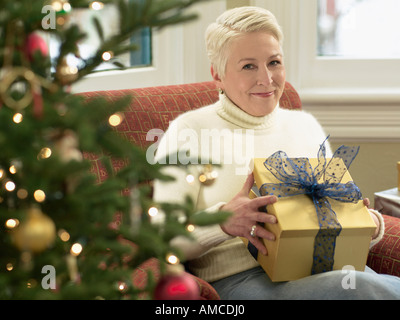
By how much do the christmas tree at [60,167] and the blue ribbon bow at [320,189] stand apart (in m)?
0.52

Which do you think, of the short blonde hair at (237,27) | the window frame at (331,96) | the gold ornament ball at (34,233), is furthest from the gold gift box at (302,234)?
the window frame at (331,96)

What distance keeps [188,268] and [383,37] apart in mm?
1585

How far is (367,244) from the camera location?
1329mm

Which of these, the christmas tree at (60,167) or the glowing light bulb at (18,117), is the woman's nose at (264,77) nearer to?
the christmas tree at (60,167)

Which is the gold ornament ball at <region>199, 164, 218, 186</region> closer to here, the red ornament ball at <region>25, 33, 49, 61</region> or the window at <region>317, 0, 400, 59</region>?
the red ornament ball at <region>25, 33, 49, 61</region>

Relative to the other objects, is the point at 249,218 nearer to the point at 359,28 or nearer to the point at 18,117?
the point at 18,117

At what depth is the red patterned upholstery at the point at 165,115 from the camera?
1.62 m

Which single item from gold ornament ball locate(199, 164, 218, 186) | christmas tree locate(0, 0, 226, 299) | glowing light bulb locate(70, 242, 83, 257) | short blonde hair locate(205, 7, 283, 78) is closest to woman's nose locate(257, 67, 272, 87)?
short blonde hair locate(205, 7, 283, 78)

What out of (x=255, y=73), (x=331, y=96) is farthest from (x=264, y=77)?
(x=331, y=96)

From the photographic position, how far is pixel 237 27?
1.55 meters

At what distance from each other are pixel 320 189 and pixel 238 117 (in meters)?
0.41
